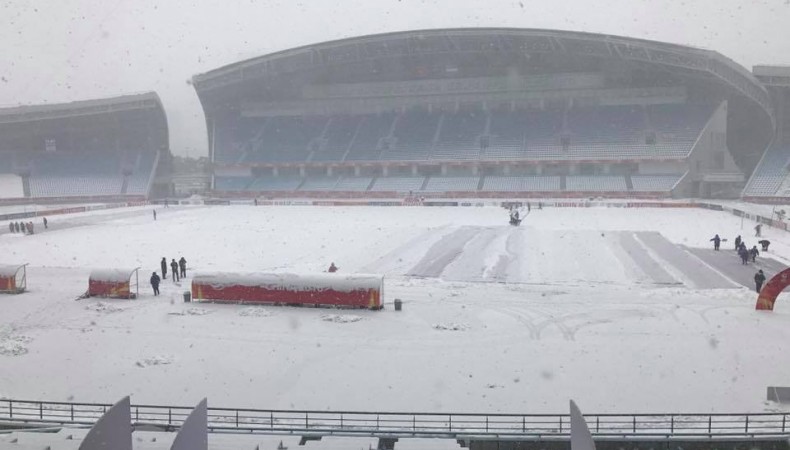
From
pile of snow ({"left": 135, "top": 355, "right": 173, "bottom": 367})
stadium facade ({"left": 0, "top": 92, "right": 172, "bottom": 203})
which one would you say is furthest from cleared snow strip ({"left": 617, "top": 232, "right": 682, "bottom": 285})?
stadium facade ({"left": 0, "top": 92, "right": 172, "bottom": 203})

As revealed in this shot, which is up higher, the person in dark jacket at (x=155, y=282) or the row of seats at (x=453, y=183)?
the row of seats at (x=453, y=183)

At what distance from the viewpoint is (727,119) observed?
6309cm

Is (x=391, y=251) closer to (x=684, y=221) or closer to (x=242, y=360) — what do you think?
(x=242, y=360)

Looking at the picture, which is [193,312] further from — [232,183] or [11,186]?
[11,186]

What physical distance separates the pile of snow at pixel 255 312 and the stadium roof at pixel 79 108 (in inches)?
2303

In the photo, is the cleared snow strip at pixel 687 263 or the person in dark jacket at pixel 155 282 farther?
the cleared snow strip at pixel 687 263

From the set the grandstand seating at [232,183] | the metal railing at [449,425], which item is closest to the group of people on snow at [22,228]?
the grandstand seating at [232,183]

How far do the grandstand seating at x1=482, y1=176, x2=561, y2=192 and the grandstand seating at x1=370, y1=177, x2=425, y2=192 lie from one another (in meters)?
7.08

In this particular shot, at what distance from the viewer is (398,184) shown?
6544cm

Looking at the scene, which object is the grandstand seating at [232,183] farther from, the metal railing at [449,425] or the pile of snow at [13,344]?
the metal railing at [449,425]

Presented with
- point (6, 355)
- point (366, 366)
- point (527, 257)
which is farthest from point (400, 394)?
point (527, 257)

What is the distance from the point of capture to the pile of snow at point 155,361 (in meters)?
13.9

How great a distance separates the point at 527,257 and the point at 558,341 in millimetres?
12687

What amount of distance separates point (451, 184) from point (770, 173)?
95.8 ft
